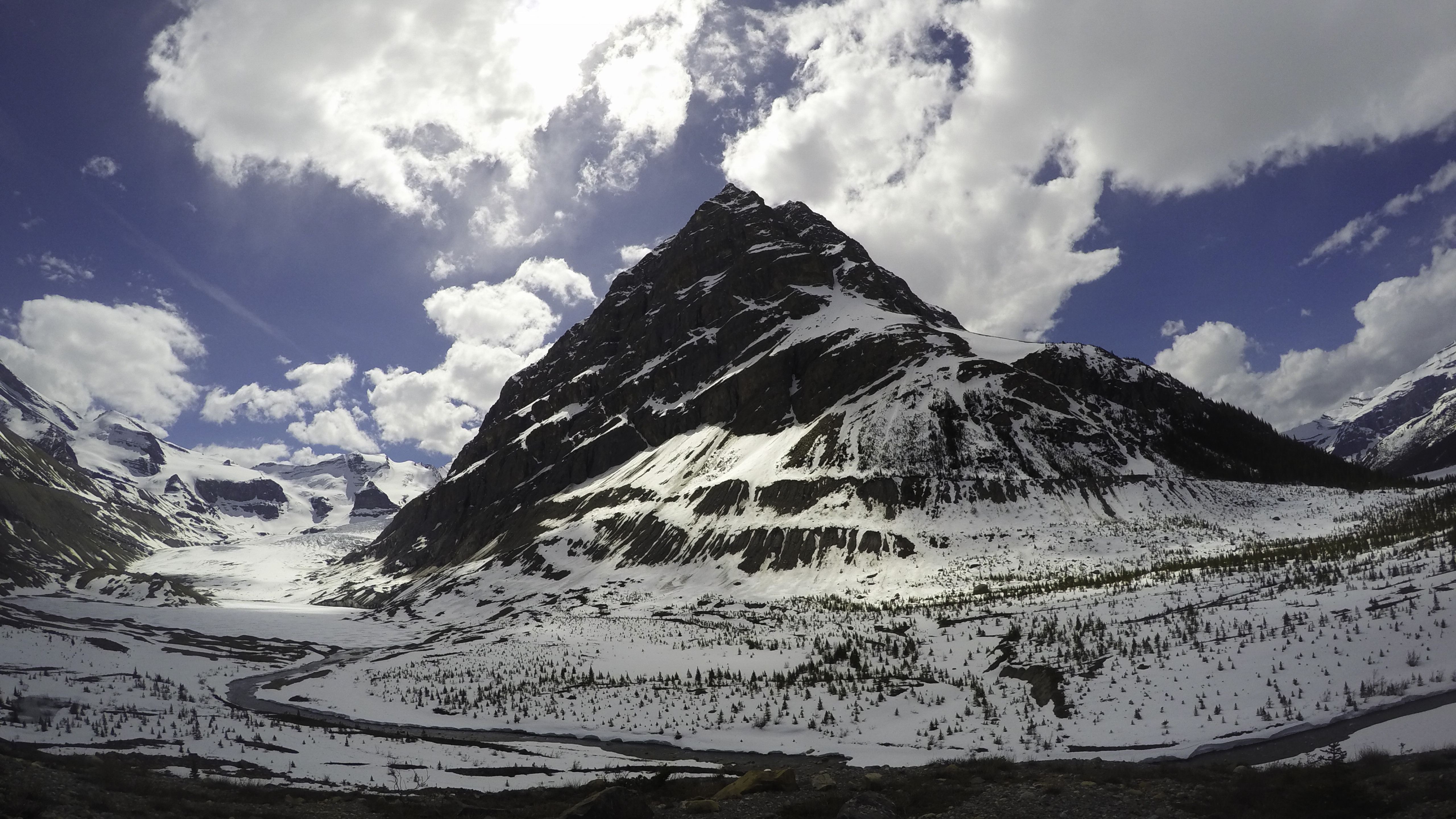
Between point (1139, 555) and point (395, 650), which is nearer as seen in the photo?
point (1139, 555)

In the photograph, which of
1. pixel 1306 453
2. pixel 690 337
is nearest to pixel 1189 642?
pixel 1306 453

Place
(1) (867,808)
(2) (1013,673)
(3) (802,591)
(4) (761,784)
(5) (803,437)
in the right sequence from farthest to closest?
1. (5) (803,437)
2. (3) (802,591)
3. (2) (1013,673)
4. (4) (761,784)
5. (1) (867,808)

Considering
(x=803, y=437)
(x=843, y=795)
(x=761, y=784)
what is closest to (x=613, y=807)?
(x=761, y=784)

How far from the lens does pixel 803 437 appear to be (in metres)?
97.8

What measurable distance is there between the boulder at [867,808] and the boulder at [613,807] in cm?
323

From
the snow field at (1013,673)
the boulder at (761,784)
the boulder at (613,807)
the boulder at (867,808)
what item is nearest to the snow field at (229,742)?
the boulder at (761,784)

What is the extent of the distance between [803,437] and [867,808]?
284ft

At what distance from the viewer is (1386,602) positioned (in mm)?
18250

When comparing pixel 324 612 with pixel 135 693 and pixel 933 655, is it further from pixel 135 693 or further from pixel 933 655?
pixel 933 655

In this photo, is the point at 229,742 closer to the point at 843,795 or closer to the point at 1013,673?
the point at 843,795

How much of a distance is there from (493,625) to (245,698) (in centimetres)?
3823

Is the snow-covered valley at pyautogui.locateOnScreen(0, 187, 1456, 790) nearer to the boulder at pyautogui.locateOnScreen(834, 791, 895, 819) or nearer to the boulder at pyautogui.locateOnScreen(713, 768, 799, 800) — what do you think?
the boulder at pyautogui.locateOnScreen(713, 768, 799, 800)

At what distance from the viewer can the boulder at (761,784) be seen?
13977mm

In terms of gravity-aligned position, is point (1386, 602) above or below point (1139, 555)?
below
